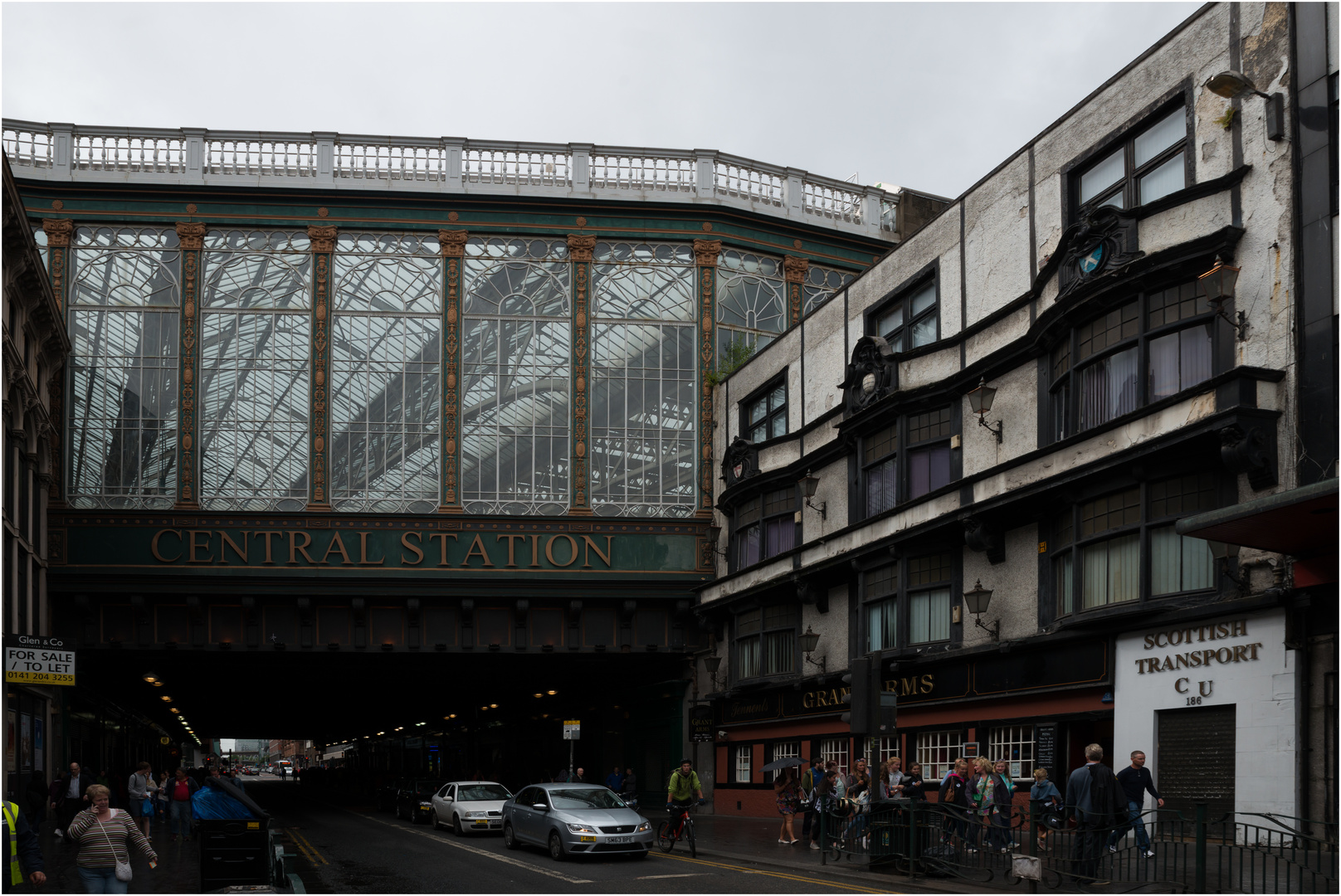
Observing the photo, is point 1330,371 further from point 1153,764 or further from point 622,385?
point 622,385

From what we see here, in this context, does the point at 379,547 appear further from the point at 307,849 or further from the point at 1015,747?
the point at 1015,747

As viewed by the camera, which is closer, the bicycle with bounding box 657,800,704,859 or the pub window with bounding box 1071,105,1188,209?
the pub window with bounding box 1071,105,1188,209

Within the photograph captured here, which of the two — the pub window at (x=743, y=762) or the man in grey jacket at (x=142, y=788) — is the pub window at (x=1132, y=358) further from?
the man in grey jacket at (x=142, y=788)

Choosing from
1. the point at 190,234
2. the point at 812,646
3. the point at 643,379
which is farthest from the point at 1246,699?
the point at 190,234

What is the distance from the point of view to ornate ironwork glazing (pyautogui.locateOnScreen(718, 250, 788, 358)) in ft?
133

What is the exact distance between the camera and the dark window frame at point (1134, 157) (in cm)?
2069

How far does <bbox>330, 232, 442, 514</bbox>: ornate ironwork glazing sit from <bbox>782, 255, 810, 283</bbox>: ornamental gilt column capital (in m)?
10.8

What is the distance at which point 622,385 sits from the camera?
3978 centimetres

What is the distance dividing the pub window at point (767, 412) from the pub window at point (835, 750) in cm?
816

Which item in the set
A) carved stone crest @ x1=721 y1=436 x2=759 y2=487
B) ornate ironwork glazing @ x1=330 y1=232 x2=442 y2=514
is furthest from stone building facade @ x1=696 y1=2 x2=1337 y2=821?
ornate ironwork glazing @ x1=330 y1=232 x2=442 y2=514

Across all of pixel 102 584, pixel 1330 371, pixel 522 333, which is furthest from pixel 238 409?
pixel 1330 371

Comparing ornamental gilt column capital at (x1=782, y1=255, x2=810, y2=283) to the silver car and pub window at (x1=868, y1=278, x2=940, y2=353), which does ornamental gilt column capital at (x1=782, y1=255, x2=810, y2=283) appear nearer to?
pub window at (x1=868, y1=278, x2=940, y2=353)

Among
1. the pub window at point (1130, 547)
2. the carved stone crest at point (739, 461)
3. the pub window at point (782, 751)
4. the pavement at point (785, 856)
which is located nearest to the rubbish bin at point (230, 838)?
the pavement at point (785, 856)

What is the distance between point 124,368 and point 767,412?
19.0 m
